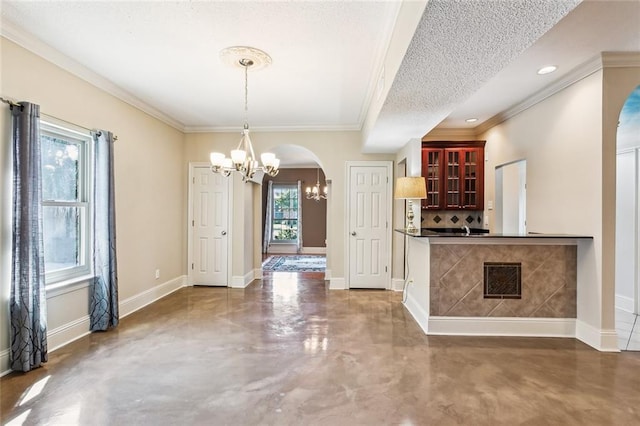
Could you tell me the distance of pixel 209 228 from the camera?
542 cm

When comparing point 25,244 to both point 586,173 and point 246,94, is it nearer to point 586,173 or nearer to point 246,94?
point 246,94

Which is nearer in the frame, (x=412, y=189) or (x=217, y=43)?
(x=217, y=43)

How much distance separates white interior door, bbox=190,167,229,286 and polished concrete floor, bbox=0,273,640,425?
65.7 inches

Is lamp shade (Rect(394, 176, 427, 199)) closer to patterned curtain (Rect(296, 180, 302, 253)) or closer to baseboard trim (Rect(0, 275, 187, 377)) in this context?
baseboard trim (Rect(0, 275, 187, 377))

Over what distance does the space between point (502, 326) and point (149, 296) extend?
4.55 meters

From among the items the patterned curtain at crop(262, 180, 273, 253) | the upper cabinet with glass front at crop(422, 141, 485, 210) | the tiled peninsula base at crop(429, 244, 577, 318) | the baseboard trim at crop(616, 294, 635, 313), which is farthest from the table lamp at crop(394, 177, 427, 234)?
the patterned curtain at crop(262, 180, 273, 253)

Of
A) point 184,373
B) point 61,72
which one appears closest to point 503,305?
point 184,373

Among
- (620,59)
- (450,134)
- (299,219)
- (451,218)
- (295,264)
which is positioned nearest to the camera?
(620,59)

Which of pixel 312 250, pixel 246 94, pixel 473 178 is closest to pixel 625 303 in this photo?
pixel 473 178

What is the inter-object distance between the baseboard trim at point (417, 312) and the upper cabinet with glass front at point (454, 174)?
169 centimetres

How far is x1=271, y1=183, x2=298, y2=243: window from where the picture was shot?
10180mm

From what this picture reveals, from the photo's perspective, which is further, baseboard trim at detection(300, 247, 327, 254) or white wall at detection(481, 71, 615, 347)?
baseboard trim at detection(300, 247, 327, 254)

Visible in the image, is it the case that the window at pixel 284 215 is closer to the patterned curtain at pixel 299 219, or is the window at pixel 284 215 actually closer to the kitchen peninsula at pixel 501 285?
the patterned curtain at pixel 299 219

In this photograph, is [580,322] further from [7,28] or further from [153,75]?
[7,28]
